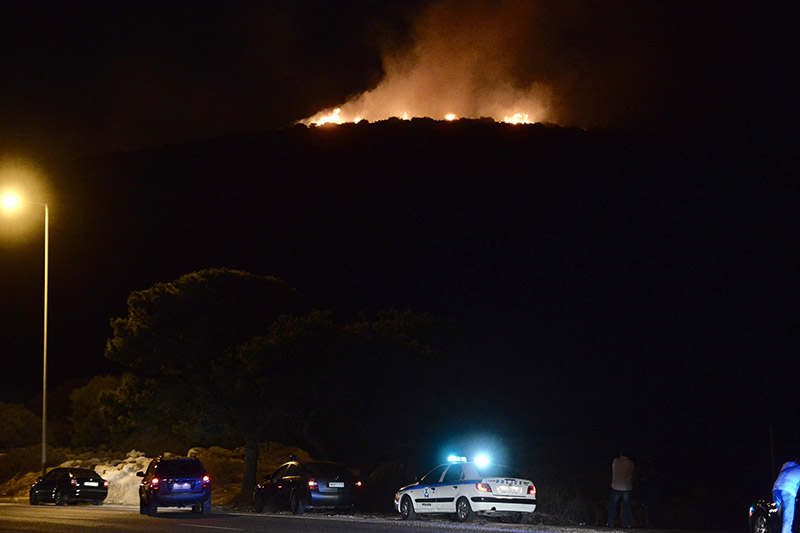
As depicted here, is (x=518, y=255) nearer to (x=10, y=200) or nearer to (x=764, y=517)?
(x=10, y=200)

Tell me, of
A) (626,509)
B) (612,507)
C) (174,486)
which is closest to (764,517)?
(612,507)

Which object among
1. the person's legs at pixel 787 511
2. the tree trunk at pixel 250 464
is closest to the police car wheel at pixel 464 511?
the person's legs at pixel 787 511

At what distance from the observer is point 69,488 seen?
111ft

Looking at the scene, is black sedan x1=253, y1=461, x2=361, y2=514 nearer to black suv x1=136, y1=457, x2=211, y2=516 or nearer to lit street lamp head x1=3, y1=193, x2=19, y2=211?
black suv x1=136, y1=457, x2=211, y2=516

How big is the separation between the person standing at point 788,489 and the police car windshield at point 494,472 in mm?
9127

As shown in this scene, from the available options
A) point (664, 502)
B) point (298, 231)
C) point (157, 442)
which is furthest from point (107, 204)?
point (664, 502)

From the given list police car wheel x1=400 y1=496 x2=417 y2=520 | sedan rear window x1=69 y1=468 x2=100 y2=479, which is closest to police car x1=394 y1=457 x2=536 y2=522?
police car wheel x1=400 y1=496 x2=417 y2=520

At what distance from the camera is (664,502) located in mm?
32844

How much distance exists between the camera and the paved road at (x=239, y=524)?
2066 cm

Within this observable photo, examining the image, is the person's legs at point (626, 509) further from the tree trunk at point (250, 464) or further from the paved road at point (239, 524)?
the tree trunk at point (250, 464)

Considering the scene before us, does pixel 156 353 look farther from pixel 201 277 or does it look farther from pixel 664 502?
pixel 664 502

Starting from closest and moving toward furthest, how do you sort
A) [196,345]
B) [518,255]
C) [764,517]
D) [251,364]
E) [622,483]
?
[764,517] → [622,483] → [251,364] → [196,345] → [518,255]

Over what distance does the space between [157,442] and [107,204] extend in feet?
347

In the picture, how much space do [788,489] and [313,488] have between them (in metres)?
14.9
